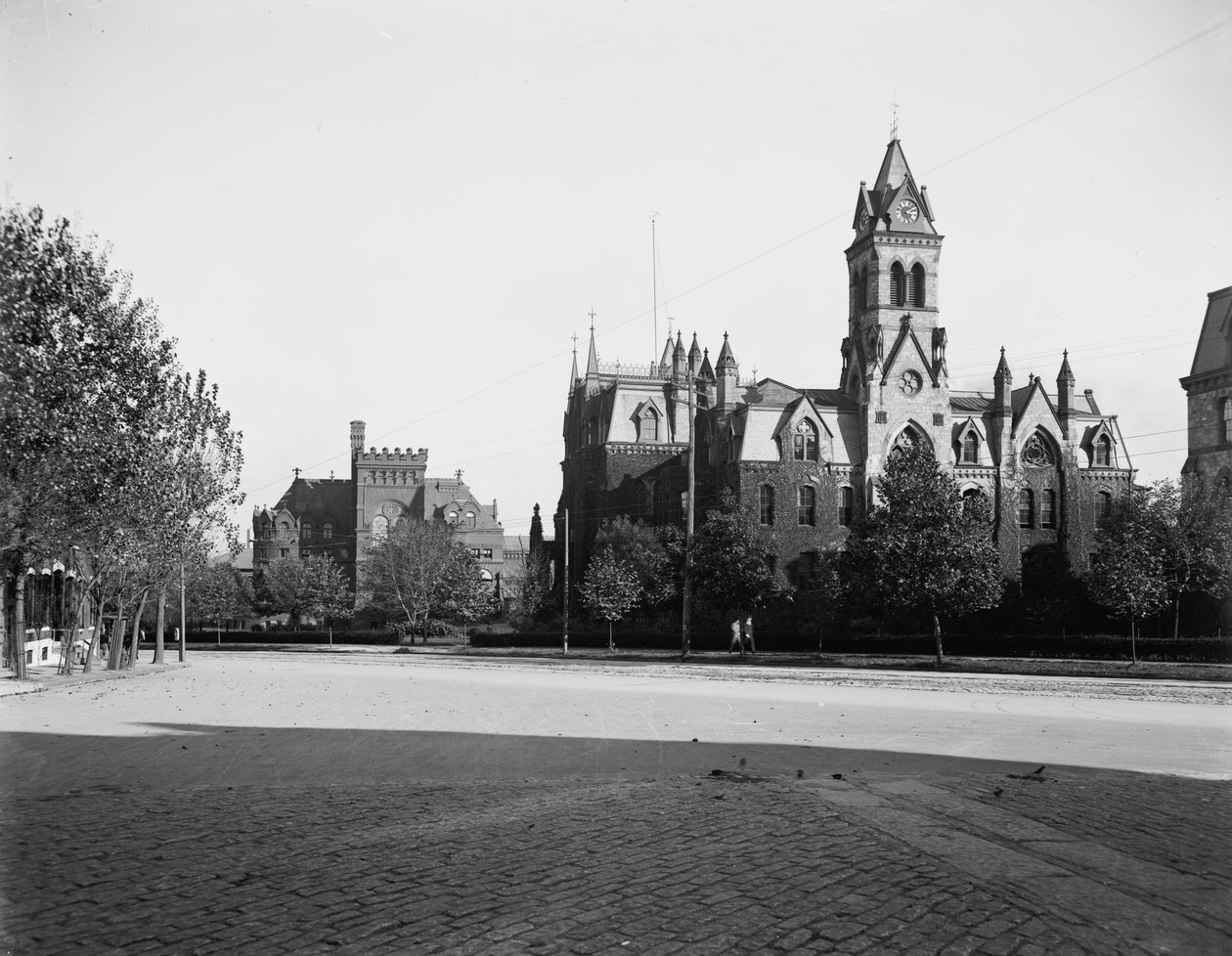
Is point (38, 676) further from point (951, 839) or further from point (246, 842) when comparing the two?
point (951, 839)

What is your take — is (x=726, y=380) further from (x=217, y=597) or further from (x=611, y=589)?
(x=217, y=597)

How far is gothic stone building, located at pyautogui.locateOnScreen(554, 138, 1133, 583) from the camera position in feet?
207

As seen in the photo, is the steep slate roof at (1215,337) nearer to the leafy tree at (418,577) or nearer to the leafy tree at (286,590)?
the leafy tree at (418,577)

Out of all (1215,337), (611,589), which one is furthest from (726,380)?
(1215,337)

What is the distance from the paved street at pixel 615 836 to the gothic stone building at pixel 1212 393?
34.3 metres

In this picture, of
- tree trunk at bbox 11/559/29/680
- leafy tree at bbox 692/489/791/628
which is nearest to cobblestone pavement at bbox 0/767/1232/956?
tree trunk at bbox 11/559/29/680

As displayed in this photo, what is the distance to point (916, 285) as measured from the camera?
70.5 metres

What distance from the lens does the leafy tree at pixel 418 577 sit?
68250 millimetres

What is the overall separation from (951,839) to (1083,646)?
39098mm

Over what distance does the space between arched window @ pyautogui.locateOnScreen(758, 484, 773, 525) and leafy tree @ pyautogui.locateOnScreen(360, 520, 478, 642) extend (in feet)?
63.2

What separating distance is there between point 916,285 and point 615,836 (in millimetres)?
66837

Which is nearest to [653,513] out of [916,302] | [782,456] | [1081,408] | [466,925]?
[782,456]

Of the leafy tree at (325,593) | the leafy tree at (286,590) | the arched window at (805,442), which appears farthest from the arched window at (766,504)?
the leafy tree at (286,590)

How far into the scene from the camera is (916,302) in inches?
2766
